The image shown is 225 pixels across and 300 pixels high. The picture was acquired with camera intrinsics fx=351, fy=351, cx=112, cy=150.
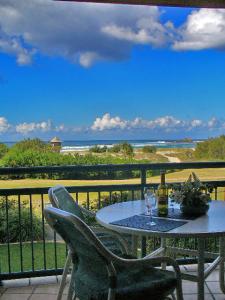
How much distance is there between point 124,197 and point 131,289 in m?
2.33

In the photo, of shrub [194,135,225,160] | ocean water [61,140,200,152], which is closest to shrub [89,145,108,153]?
ocean water [61,140,200,152]

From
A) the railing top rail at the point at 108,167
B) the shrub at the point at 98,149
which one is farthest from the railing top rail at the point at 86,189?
the shrub at the point at 98,149

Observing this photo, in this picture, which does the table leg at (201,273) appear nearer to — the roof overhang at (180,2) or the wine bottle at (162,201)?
the wine bottle at (162,201)

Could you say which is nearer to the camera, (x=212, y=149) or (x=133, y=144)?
(x=212, y=149)

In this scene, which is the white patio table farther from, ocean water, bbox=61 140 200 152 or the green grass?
ocean water, bbox=61 140 200 152

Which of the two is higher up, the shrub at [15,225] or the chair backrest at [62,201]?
the chair backrest at [62,201]

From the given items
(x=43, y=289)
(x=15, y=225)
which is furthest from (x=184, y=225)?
(x=15, y=225)

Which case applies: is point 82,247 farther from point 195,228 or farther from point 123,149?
point 123,149

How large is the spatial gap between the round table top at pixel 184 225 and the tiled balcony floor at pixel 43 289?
0.81 metres

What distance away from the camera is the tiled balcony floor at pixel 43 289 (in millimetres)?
2854

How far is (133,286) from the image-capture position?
1786 mm

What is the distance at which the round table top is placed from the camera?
6.13ft

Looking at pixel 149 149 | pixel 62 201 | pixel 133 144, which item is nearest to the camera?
pixel 62 201

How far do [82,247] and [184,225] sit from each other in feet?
2.05
